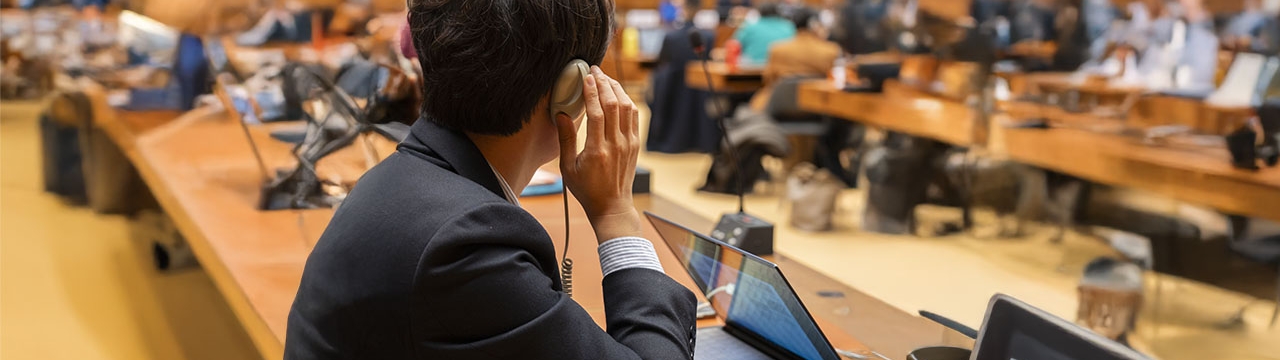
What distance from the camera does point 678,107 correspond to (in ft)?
22.2

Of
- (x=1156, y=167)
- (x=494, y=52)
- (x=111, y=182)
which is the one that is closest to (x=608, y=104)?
(x=494, y=52)

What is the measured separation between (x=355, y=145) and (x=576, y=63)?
1651mm

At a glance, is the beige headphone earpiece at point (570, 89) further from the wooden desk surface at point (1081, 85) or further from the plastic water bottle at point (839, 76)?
the plastic water bottle at point (839, 76)

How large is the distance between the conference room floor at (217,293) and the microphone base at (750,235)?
46.6 inches

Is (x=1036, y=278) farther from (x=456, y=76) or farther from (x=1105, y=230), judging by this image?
(x=456, y=76)

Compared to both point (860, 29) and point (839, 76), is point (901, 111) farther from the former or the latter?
point (860, 29)

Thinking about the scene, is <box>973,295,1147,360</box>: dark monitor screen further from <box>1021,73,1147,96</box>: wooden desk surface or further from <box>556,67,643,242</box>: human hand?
<box>1021,73,1147,96</box>: wooden desk surface

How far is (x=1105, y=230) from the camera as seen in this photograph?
4.75 m

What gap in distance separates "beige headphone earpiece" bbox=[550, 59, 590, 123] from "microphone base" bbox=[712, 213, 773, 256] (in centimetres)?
90

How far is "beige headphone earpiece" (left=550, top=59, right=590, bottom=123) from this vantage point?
3.29ft

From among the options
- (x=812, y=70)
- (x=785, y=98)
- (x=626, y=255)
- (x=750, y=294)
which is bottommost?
(x=785, y=98)

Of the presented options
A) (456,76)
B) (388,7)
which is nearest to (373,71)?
(456,76)

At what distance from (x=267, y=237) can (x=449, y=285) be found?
4.93ft

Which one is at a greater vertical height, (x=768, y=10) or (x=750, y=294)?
(x=750, y=294)
